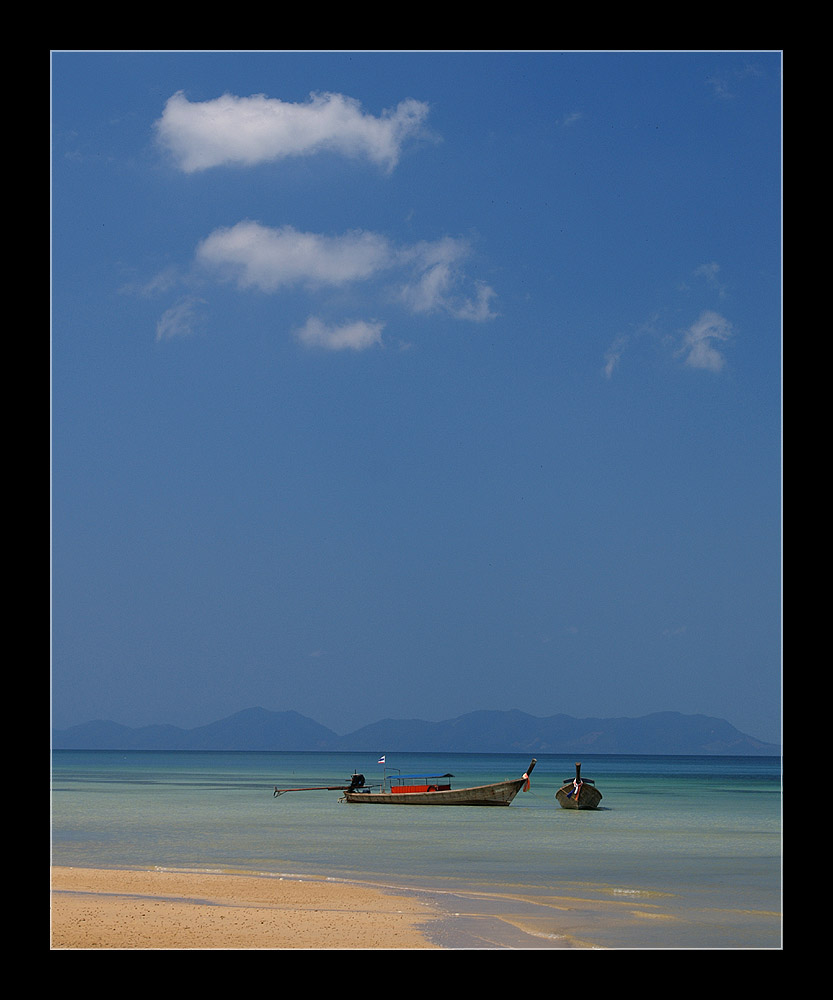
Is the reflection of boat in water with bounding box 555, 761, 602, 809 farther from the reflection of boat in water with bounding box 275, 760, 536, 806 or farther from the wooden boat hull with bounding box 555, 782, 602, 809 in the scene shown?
the reflection of boat in water with bounding box 275, 760, 536, 806

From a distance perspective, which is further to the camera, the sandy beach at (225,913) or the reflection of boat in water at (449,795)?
the reflection of boat in water at (449,795)

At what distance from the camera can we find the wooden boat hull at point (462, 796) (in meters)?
35.8

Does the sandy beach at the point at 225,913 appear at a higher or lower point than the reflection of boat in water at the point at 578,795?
higher

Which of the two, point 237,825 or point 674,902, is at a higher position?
point 674,902

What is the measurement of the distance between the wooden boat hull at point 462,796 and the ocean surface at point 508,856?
370mm

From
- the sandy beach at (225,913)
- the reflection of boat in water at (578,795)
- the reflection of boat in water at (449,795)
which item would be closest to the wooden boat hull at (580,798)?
the reflection of boat in water at (578,795)

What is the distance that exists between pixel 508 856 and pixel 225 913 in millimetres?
9279

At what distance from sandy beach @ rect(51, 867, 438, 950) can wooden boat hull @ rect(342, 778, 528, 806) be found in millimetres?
18985

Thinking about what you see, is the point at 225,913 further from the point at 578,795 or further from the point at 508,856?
the point at 578,795

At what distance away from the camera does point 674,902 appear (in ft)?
51.8

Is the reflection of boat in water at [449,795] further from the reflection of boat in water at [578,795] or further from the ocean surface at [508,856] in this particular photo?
the reflection of boat in water at [578,795]
